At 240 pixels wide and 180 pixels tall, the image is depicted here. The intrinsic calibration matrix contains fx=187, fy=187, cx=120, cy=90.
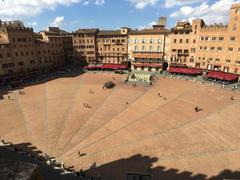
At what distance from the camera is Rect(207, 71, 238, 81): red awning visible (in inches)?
2340

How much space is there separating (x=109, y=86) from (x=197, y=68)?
35.5 meters

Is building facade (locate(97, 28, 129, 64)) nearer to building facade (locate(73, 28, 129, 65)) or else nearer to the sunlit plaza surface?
building facade (locate(73, 28, 129, 65))

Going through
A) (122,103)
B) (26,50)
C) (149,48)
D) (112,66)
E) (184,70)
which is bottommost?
(122,103)

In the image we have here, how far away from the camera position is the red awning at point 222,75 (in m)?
59.4

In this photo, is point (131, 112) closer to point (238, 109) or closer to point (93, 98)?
point (93, 98)

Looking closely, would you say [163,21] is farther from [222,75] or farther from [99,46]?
[222,75]

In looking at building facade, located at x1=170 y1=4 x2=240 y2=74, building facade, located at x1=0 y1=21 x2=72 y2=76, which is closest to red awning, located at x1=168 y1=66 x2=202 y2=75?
building facade, located at x1=170 y1=4 x2=240 y2=74

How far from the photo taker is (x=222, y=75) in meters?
62.0

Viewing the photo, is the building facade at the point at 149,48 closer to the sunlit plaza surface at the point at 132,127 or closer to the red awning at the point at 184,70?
the red awning at the point at 184,70

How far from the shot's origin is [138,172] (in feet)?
83.0

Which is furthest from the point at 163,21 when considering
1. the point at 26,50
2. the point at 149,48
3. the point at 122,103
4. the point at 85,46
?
the point at 26,50

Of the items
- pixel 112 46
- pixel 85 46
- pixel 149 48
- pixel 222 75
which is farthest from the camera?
pixel 85 46

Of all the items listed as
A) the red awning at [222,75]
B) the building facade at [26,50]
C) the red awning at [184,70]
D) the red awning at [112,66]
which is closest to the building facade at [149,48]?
the red awning at [184,70]

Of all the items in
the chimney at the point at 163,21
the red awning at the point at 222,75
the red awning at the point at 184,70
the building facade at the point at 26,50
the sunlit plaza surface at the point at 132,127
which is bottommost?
the sunlit plaza surface at the point at 132,127
